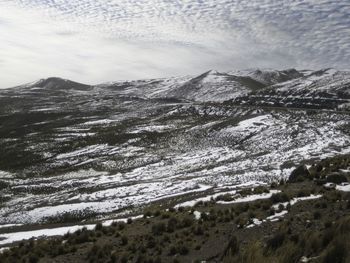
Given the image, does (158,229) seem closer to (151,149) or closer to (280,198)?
(280,198)

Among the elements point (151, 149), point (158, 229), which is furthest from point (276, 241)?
point (151, 149)

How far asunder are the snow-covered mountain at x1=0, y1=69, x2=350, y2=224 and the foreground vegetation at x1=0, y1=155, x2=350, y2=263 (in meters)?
17.5

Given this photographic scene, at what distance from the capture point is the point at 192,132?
9100 centimetres

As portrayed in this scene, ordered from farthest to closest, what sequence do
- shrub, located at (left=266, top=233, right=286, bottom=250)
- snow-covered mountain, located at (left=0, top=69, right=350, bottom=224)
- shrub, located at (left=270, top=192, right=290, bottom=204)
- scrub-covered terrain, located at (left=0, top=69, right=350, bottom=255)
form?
snow-covered mountain, located at (left=0, top=69, right=350, bottom=224)
scrub-covered terrain, located at (left=0, top=69, right=350, bottom=255)
shrub, located at (left=270, top=192, right=290, bottom=204)
shrub, located at (left=266, top=233, right=286, bottom=250)

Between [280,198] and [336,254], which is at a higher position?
[336,254]

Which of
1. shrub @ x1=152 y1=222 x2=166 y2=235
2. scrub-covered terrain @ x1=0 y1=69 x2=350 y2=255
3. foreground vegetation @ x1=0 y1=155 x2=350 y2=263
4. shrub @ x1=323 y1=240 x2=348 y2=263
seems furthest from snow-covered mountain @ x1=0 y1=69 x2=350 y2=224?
shrub @ x1=323 y1=240 x2=348 y2=263

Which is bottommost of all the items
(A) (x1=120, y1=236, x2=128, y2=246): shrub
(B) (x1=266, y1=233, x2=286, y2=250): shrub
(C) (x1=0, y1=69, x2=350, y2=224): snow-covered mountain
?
(C) (x1=0, y1=69, x2=350, y2=224): snow-covered mountain

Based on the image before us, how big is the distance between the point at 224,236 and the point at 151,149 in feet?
206

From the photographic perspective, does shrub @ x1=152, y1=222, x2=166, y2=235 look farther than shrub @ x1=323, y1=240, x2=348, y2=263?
Yes

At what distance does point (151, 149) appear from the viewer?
7981 centimetres

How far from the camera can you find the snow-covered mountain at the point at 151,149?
4553cm

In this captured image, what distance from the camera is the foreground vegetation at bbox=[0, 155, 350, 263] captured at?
12039 millimetres

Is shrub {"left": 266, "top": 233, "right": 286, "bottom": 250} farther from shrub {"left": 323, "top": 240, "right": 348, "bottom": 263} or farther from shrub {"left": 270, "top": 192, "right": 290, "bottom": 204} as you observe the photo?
shrub {"left": 270, "top": 192, "right": 290, "bottom": 204}

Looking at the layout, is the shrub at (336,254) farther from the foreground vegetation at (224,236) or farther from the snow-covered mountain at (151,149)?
the snow-covered mountain at (151,149)
